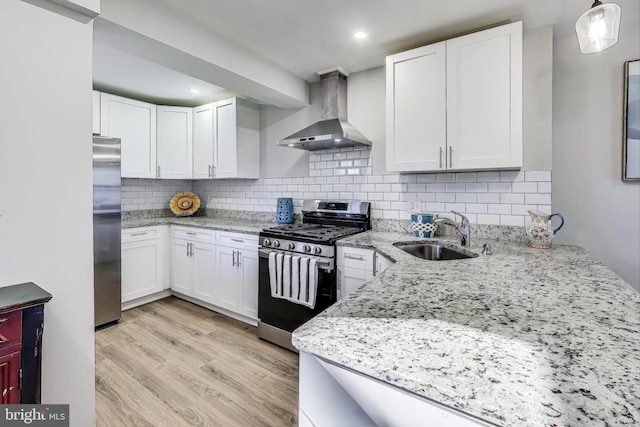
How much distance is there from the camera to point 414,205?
8.73 ft

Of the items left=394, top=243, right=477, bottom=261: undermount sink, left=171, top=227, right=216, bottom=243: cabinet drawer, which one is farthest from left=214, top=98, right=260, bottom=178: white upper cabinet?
left=394, top=243, right=477, bottom=261: undermount sink

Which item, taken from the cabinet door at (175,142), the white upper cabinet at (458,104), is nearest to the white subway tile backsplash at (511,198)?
the white upper cabinet at (458,104)

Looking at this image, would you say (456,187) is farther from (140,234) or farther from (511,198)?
(140,234)

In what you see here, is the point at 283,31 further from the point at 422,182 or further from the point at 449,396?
the point at 449,396

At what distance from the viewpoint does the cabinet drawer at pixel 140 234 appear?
314 centimetres

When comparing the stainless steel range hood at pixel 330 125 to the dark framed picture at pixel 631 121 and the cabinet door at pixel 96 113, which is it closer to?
the dark framed picture at pixel 631 121

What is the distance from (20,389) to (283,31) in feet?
7.89

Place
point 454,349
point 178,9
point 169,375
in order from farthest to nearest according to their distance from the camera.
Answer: point 169,375
point 178,9
point 454,349

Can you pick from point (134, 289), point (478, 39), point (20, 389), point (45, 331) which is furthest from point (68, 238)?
point (478, 39)

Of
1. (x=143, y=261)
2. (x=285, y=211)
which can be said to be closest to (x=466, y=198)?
(x=285, y=211)

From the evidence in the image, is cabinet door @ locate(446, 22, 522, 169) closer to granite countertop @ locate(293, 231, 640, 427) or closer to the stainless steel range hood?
the stainless steel range hood

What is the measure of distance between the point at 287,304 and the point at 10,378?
1637 mm

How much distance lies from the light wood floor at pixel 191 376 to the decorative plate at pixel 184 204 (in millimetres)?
1482

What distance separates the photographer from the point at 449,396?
0.54m
